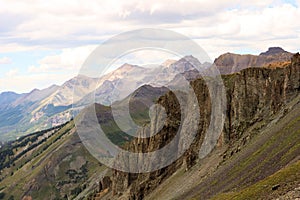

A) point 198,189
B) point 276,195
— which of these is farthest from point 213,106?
point 276,195

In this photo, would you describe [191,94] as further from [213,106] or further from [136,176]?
[136,176]

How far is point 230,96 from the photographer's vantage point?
152500mm

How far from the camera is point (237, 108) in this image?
479ft

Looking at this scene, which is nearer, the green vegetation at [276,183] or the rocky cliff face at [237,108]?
the green vegetation at [276,183]

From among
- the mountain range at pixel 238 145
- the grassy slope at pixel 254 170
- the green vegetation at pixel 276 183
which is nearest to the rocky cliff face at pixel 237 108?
the mountain range at pixel 238 145

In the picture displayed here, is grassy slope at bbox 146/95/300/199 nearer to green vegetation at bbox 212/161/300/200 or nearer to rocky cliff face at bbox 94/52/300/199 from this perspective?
green vegetation at bbox 212/161/300/200

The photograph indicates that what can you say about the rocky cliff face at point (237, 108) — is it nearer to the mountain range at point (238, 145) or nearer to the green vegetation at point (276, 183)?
the mountain range at point (238, 145)

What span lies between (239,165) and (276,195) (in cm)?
4501

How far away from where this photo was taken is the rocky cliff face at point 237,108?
5281 inches

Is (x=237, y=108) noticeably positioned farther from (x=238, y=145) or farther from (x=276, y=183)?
(x=276, y=183)

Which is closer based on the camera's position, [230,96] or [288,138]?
[288,138]

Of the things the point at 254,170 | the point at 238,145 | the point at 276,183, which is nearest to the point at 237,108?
the point at 238,145

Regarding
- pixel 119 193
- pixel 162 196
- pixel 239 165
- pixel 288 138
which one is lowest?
pixel 119 193

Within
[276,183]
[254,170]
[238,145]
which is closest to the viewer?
[276,183]
